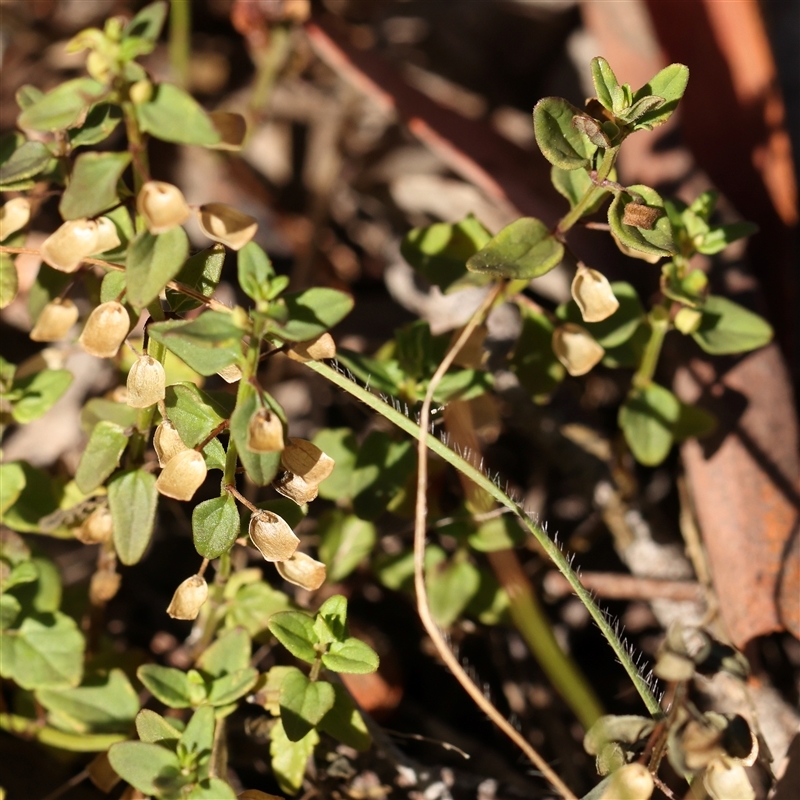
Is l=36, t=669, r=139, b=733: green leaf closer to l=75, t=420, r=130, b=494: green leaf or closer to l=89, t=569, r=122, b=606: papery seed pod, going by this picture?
l=89, t=569, r=122, b=606: papery seed pod

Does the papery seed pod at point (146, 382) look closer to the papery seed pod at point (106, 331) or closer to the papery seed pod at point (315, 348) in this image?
the papery seed pod at point (106, 331)

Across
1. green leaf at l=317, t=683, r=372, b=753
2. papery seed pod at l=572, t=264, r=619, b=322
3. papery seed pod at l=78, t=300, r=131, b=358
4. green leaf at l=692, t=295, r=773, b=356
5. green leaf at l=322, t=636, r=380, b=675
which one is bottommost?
green leaf at l=317, t=683, r=372, b=753

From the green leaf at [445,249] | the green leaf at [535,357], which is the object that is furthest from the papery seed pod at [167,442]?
the green leaf at [535,357]

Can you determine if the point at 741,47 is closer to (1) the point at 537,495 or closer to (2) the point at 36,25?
(1) the point at 537,495

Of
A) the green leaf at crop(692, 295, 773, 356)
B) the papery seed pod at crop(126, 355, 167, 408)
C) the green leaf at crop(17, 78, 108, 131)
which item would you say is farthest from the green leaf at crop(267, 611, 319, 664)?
the green leaf at crop(692, 295, 773, 356)

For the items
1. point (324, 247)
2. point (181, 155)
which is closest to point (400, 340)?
point (324, 247)

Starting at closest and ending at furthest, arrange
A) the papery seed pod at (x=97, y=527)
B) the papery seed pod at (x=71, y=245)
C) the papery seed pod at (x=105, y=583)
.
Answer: the papery seed pod at (x=71, y=245), the papery seed pod at (x=97, y=527), the papery seed pod at (x=105, y=583)

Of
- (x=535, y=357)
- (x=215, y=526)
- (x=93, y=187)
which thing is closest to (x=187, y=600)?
(x=215, y=526)
